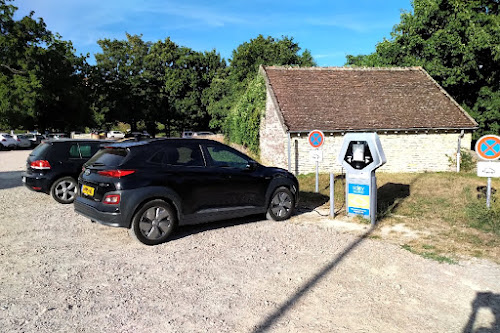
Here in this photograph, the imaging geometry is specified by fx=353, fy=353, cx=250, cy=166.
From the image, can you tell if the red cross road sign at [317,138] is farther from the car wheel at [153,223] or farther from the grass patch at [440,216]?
the car wheel at [153,223]

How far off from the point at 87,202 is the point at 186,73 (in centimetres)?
4760

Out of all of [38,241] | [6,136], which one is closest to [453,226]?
[38,241]

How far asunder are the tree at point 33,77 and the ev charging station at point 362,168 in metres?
35.9

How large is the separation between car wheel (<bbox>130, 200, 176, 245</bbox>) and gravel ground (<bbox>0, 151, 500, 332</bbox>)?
177 millimetres

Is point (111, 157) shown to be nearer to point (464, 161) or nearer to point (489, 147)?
point (489, 147)

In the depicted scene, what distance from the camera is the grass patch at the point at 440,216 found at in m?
5.80

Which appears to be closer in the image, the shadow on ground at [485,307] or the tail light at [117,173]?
the shadow on ground at [485,307]

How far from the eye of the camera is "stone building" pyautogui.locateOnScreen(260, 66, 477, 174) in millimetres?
16766

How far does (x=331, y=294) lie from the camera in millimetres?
4078

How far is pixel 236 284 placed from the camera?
435 centimetres

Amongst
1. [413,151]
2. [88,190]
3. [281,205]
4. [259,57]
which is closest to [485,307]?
[281,205]

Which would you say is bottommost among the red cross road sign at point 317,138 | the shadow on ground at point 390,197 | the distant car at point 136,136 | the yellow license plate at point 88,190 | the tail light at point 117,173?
the shadow on ground at point 390,197

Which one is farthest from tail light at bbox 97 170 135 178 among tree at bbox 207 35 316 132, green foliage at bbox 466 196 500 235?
tree at bbox 207 35 316 132

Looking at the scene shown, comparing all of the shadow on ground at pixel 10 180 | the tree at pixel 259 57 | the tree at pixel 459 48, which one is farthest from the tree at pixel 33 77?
the tree at pixel 459 48
